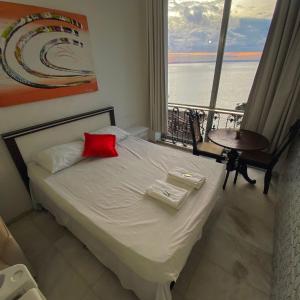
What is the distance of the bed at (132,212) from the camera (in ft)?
3.48

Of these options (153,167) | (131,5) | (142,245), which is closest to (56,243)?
(142,245)

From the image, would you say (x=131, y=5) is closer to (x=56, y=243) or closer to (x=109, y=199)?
(x=109, y=199)

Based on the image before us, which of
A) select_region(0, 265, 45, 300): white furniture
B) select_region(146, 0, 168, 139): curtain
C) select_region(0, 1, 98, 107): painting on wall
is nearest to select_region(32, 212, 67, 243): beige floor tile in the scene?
select_region(0, 265, 45, 300): white furniture

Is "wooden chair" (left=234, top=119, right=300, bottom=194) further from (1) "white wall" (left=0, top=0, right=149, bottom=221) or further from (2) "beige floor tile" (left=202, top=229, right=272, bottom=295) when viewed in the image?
(1) "white wall" (left=0, top=0, right=149, bottom=221)

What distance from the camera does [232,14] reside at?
7.66 ft

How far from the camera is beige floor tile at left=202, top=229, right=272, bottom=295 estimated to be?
1381 mm

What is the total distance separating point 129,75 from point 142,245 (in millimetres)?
2664

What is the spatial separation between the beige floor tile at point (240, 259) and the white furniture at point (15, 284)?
1.38 m

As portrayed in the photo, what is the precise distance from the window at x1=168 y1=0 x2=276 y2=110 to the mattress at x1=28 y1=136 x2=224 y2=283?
5.01 feet

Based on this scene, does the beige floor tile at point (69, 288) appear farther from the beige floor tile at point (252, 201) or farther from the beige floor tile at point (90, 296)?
the beige floor tile at point (252, 201)

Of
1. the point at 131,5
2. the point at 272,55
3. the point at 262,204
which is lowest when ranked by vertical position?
the point at 262,204

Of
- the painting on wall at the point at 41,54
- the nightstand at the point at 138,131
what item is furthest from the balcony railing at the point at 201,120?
the painting on wall at the point at 41,54

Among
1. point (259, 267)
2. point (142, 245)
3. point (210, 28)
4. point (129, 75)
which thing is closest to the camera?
point (142, 245)

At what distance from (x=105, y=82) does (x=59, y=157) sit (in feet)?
4.44
